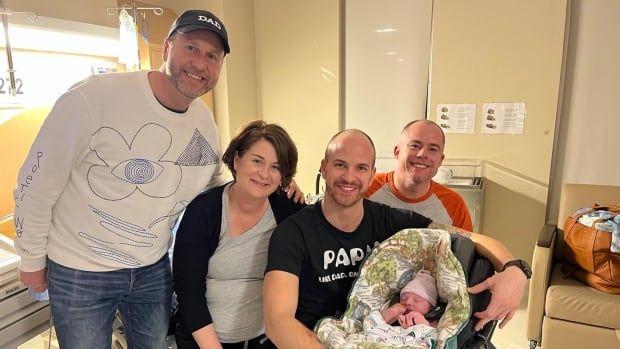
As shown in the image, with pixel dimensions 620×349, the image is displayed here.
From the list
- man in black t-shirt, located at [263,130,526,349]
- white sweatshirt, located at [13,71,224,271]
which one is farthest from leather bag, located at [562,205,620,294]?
white sweatshirt, located at [13,71,224,271]

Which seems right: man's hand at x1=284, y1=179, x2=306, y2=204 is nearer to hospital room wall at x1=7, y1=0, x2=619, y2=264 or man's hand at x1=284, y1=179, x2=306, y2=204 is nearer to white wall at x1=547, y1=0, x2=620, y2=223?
hospital room wall at x1=7, y1=0, x2=619, y2=264

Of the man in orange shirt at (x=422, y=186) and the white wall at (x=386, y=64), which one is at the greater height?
the white wall at (x=386, y=64)

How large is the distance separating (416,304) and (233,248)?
593 millimetres

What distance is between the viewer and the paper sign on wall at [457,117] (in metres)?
3.04

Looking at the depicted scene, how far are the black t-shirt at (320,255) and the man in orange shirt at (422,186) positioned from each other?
0.41 m

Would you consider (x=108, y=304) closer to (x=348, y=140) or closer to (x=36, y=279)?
(x=36, y=279)

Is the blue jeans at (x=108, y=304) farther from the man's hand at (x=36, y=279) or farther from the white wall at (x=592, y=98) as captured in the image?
the white wall at (x=592, y=98)

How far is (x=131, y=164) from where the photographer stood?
4.16ft

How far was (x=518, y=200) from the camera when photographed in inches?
118

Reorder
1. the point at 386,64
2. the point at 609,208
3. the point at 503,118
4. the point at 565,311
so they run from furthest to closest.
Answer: the point at 386,64 < the point at 503,118 < the point at 609,208 < the point at 565,311

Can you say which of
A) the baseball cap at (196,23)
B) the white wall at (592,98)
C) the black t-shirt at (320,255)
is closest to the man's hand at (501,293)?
the black t-shirt at (320,255)

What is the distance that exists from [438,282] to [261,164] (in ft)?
2.17

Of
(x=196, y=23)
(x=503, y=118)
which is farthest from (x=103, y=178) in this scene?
(x=503, y=118)

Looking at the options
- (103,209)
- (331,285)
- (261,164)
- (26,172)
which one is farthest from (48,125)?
(331,285)
